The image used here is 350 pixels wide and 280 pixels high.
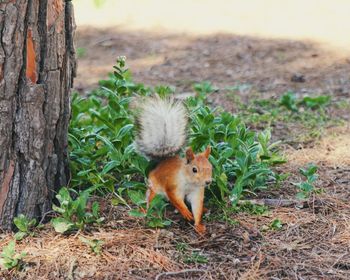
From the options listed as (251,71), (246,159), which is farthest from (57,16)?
(251,71)

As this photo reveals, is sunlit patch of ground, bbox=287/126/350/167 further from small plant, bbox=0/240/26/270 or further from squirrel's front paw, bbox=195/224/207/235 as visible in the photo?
small plant, bbox=0/240/26/270

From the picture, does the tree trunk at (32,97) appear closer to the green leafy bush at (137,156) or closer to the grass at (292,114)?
the green leafy bush at (137,156)

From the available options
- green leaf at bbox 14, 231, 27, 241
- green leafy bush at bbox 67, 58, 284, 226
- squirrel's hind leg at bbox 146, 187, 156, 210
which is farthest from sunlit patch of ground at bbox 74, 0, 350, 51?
green leaf at bbox 14, 231, 27, 241

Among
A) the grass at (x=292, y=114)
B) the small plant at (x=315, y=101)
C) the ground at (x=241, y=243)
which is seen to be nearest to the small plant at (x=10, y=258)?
the ground at (x=241, y=243)

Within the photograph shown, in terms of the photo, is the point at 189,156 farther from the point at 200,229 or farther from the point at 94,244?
the point at 94,244

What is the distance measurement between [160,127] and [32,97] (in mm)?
680

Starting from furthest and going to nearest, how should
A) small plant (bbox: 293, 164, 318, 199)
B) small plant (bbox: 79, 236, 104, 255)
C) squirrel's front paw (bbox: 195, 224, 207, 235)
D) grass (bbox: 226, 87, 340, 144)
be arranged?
grass (bbox: 226, 87, 340, 144)
small plant (bbox: 293, 164, 318, 199)
squirrel's front paw (bbox: 195, 224, 207, 235)
small plant (bbox: 79, 236, 104, 255)

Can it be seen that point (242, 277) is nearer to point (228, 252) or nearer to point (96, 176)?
point (228, 252)

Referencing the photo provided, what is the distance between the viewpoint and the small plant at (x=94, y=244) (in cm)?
322

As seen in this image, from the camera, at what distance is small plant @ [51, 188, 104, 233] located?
3297 millimetres

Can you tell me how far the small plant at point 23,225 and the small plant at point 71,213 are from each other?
4.9 inches

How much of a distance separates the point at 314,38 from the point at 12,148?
17.3ft

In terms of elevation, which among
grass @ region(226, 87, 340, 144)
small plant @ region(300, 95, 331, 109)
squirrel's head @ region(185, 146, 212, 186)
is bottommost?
grass @ region(226, 87, 340, 144)

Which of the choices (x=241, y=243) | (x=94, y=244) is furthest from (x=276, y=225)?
(x=94, y=244)
